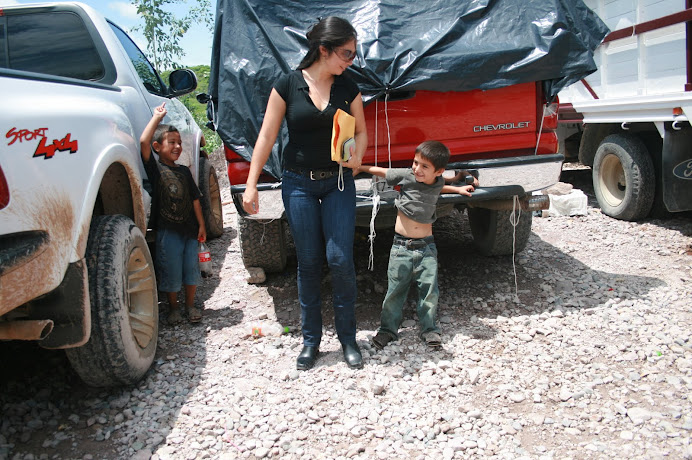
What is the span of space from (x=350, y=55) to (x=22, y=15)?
2.32 m

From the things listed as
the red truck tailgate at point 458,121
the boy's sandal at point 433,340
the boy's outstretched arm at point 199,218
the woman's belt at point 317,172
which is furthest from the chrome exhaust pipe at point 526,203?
the boy's outstretched arm at point 199,218

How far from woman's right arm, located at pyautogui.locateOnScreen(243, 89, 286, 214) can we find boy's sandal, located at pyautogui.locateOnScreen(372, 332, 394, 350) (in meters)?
1.12

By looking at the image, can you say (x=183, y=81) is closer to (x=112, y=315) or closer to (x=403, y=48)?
(x=403, y=48)

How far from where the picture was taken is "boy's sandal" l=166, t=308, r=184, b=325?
157 inches

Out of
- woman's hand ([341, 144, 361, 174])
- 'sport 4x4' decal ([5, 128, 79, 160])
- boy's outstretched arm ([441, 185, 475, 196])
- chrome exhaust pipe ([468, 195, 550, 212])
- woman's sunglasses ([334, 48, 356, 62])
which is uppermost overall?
woman's sunglasses ([334, 48, 356, 62])

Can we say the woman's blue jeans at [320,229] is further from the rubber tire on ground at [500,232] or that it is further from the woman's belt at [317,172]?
the rubber tire on ground at [500,232]

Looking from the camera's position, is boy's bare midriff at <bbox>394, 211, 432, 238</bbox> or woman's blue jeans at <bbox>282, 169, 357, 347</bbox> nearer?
woman's blue jeans at <bbox>282, 169, 357, 347</bbox>

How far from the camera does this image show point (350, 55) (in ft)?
9.67

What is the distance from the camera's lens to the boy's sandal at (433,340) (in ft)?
11.3

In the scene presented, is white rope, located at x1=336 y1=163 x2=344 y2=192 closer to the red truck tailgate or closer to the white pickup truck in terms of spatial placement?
the red truck tailgate

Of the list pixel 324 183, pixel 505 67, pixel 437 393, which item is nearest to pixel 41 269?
pixel 324 183

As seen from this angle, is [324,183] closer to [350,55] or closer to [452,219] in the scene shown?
[350,55]

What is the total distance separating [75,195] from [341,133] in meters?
1.30

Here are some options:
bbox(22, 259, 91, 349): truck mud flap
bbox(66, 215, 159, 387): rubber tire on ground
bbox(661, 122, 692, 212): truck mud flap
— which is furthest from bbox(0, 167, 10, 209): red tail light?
bbox(661, 122, 692, 212): truck mud flap
